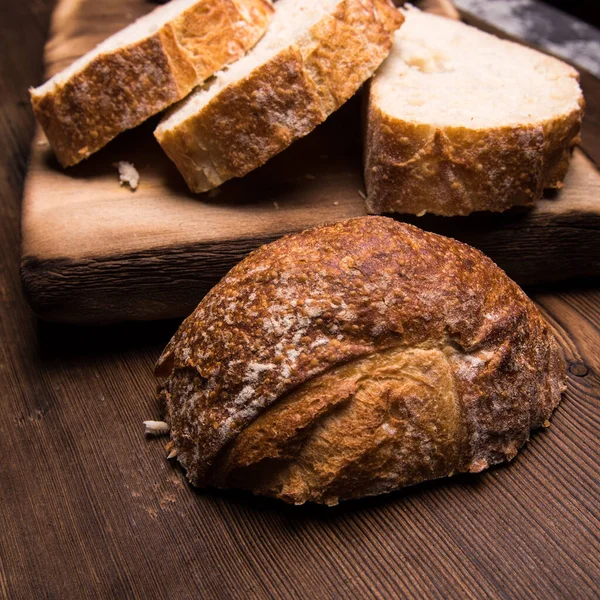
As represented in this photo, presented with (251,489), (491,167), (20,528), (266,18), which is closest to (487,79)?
(491,167)

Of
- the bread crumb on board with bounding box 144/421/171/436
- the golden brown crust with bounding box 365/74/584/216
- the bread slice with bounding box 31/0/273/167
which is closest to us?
the bread crumb on board with bounding box 144/421/171/436

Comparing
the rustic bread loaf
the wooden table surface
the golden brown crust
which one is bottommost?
the wooden table surface

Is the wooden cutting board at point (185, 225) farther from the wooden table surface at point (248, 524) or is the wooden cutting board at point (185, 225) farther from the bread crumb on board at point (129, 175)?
the wooden table surface at point (248, 524)

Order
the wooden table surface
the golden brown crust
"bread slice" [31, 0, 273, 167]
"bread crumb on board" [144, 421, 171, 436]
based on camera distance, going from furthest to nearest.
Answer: "bread slice" [31, 0, 273, 167], the golden brown crust, "bread crumb on board" [144, 421, 171, 436], the wooden table surface

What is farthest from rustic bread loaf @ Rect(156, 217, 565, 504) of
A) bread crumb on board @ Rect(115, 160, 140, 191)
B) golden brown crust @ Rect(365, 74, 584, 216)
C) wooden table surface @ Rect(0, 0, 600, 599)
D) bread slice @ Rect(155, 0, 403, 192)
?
bread crumb on board @ Rect(115, 160, 140, 191)

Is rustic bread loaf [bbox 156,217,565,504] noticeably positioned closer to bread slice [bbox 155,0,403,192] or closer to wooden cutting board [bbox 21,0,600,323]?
wooden cutting board [bbox 21,0,600,323]

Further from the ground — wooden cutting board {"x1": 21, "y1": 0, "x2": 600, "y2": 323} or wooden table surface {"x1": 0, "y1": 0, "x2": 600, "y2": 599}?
wooden cutting board {"x1": 21, "y1": 0, "x2": 600, "y2": 323}
